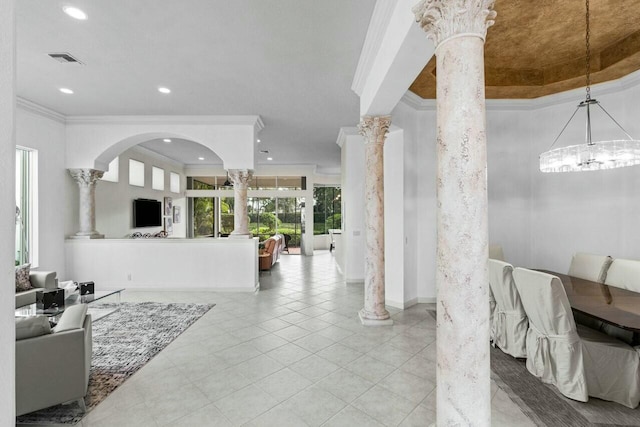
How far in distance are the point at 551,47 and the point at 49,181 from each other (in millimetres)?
8424

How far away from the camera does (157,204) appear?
9.27 m

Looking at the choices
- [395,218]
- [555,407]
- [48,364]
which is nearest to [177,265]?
Answer: [48,364]

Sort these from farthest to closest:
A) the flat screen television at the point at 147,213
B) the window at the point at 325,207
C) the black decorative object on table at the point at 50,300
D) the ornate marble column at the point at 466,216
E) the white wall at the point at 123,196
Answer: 1. the window at the point at 325,207
2. the flat screen television at the point at 147,213
3. the white wall at the point at 123,196
4. the black decorative object on table at the point at 50,300
5. the ornate marble column at the point at 466,216

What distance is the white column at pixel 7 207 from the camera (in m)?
0.81

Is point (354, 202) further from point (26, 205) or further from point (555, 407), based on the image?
point (26, 205)

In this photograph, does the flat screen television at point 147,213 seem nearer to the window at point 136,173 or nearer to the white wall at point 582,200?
the window at point 136,173

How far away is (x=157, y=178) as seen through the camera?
9633 mm

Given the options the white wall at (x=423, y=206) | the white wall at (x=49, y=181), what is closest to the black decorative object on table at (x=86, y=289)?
the white wall at (x=49, y=181)

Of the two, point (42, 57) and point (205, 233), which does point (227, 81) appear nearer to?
point (42, 57)

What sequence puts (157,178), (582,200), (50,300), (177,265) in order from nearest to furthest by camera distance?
(50,300)
(582,200)
(177,265)
(157,178)

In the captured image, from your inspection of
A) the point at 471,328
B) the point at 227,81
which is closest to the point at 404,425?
the point at 471,328

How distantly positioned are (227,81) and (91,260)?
4586mm

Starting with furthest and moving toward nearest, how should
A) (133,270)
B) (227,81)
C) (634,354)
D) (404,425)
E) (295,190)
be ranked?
(295,190)
(133,270)
(227,81)
(634,354)
(404,425)

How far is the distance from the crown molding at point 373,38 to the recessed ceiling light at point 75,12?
2.76 metres
